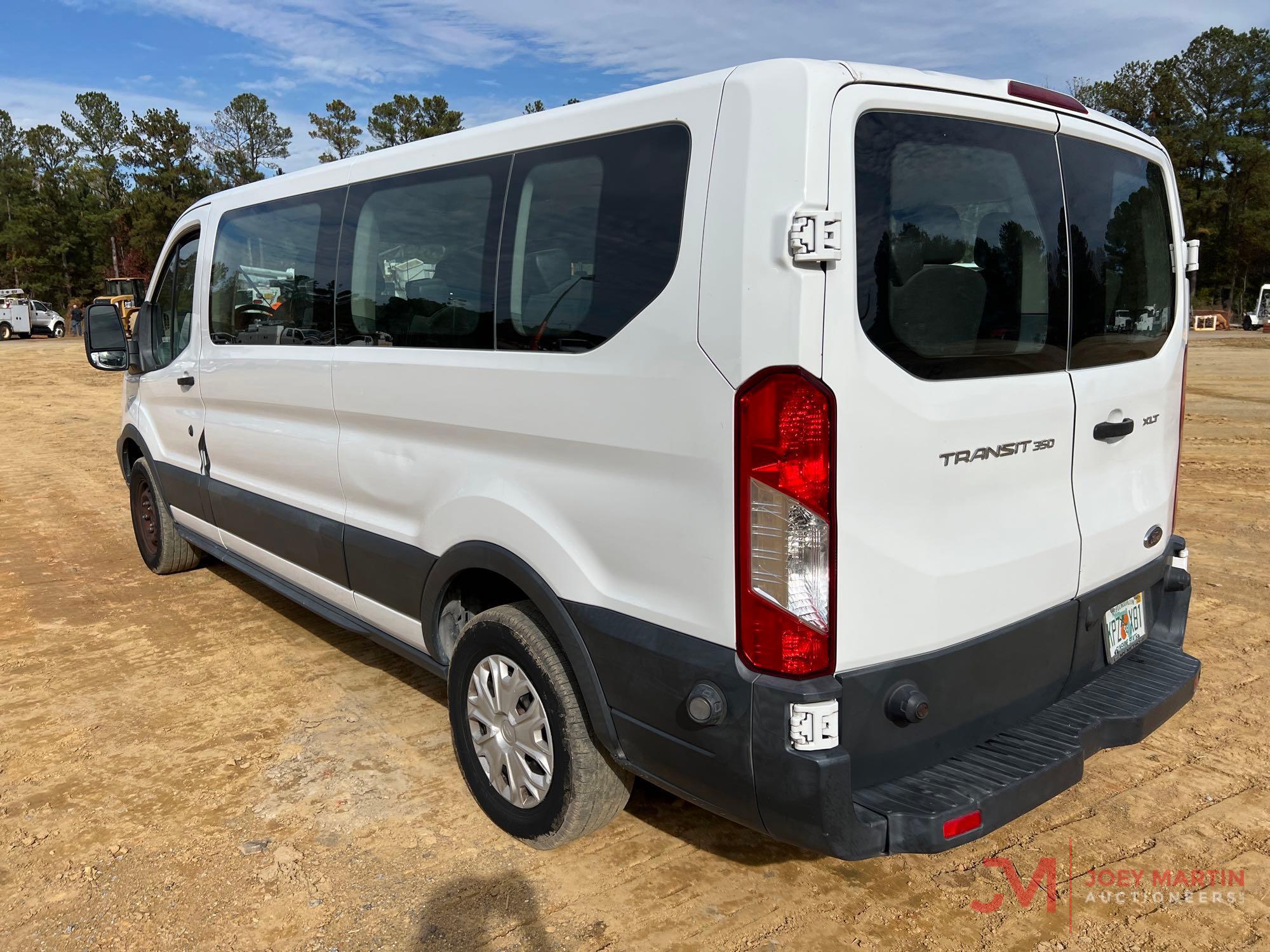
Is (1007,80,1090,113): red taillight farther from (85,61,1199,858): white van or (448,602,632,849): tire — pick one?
(448,602,632,849): tire

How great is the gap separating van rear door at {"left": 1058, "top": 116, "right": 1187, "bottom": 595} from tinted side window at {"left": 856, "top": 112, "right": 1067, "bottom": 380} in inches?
5.2

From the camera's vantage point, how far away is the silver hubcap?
2.83m

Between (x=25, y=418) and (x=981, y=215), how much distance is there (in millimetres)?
17312

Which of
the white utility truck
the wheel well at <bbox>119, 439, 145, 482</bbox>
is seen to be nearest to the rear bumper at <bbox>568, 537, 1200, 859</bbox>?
the wheel well at <bbox>119, 439, 145, 482</bbox>

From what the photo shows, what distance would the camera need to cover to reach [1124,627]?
2.96 m

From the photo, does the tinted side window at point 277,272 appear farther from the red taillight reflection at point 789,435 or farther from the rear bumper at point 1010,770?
the rear bumper at point 1010,770

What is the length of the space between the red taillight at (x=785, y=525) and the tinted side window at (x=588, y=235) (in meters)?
0.48

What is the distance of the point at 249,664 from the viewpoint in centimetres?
456

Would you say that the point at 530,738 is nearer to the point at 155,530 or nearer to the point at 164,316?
the point at 164,316

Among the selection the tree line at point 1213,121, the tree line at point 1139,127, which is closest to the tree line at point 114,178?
Answer: the tree line at point 1139,127

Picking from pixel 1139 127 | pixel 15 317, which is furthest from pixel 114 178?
pixel 1139 127

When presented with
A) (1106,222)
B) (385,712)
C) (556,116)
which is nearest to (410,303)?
(556,116)

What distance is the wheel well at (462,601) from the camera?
3.10m

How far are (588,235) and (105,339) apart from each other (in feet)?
14.3
